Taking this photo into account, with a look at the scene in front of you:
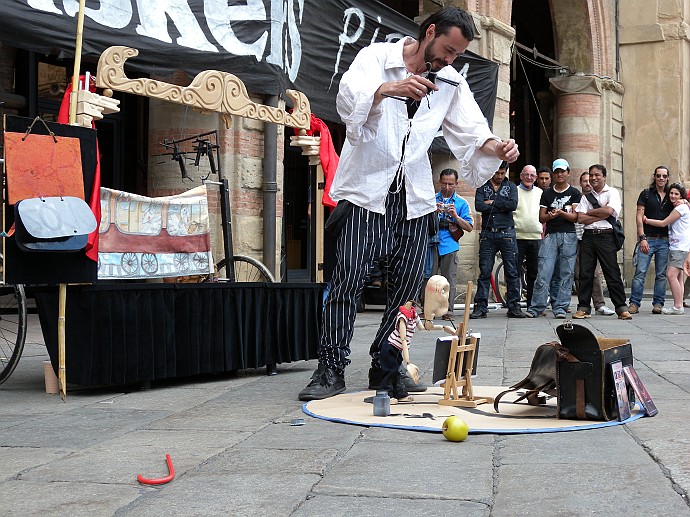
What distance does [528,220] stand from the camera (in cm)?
1200

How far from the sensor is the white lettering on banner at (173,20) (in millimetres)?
8266

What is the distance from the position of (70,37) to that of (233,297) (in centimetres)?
281

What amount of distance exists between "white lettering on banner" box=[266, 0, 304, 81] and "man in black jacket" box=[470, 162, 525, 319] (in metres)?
2.74

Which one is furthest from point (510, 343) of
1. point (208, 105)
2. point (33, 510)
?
point (33, 510)

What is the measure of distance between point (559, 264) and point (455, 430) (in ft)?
26.6

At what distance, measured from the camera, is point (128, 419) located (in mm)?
4609

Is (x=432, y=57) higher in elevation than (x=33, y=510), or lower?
higher

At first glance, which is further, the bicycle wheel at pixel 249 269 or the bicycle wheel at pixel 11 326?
the bicycle wheel at pixel 249 269

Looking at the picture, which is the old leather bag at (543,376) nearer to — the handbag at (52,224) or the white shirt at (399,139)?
the white shirt at (399,139)

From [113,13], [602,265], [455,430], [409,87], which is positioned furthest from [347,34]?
[455,430]

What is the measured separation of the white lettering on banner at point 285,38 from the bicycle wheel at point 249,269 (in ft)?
8.82

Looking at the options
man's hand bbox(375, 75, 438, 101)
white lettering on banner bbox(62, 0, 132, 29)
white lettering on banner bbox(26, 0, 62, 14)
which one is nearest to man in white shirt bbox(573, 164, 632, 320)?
white lettering on banner bbox(62, 0, 132, 29)

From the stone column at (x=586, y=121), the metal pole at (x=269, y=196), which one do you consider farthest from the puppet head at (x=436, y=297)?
the stone column at (x=586, y=121)

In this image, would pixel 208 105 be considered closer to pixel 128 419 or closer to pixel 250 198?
pixel 128 419
